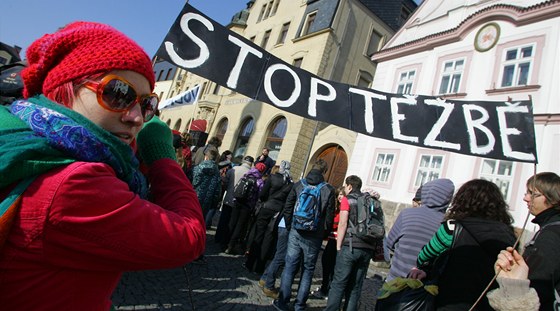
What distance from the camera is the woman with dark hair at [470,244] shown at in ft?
6.60

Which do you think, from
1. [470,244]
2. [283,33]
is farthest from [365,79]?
[470,244]

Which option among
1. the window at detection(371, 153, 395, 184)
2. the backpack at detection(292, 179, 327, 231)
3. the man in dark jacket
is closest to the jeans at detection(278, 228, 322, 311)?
the man in dark jacket

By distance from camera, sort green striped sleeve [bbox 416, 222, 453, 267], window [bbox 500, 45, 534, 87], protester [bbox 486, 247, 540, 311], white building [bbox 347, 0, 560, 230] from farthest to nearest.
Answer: window [bbox 500, 45, 534, 87]
white building [bbox 347, 0, 560, 230]
green striped sleeve [bbox 416, 222, 453, 267]
protester [bbox 486, 247, 540, 311]

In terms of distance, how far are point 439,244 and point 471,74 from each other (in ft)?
35.8

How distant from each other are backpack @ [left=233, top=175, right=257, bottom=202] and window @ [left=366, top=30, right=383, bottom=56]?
50.5 ft

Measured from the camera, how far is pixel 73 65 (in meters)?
0.88

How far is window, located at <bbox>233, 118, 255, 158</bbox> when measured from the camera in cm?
1928

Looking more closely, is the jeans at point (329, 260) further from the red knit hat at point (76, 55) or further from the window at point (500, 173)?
the window at point (500, 173)

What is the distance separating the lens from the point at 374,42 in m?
18.9

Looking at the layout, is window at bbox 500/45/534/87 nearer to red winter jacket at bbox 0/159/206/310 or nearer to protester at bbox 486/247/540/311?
protester at bbox 486/247/540/311

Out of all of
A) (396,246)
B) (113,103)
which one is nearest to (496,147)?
(396,246)

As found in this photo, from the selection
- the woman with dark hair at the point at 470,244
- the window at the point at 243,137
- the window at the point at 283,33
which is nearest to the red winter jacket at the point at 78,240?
the woman with dark hair at the point at 470,244

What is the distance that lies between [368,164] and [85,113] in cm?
1303

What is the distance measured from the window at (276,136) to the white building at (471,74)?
4542mm
